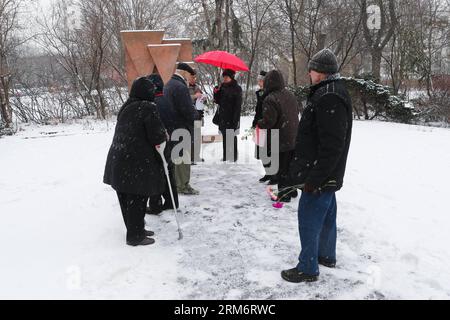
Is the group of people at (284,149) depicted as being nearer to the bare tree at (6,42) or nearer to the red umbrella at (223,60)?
the red umbrella at (223,60)

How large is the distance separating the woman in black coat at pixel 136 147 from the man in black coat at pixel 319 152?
1399 millimetres

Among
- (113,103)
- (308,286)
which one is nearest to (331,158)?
(308,286)

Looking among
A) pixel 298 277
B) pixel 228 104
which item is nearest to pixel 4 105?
pixel 228 104

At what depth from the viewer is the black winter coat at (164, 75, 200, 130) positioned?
468 centimetres

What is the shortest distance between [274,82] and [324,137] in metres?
2.14

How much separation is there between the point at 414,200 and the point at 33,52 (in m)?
19.0

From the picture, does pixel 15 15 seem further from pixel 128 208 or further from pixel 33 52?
pixel 128 208

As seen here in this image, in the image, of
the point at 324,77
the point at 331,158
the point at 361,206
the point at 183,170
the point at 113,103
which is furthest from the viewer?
the point at 113,103

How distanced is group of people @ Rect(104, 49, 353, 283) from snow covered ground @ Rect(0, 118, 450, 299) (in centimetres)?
28

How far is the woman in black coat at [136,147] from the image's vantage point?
3.56m

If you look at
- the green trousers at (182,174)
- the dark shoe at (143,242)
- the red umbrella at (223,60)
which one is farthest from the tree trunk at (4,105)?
the dark shoe at (143,242)

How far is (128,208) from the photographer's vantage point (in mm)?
3688

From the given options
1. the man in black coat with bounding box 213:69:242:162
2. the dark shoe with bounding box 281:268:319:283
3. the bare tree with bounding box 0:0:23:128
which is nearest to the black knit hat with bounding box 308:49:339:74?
the dark shoe with bounding box 281:268:319:283
